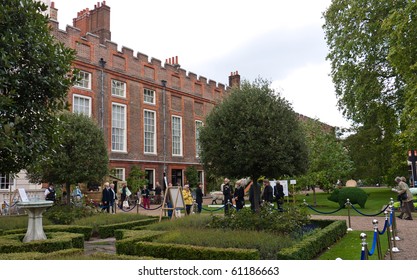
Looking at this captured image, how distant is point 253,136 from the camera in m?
11.2

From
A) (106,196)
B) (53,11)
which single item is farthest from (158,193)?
(53,11)

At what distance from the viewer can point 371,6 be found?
2275 cm

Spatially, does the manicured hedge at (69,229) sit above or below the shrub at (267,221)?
below

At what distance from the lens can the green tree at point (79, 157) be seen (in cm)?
1505

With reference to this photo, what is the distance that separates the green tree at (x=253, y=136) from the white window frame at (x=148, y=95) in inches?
776

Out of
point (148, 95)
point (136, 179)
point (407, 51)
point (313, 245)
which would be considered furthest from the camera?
point (148, 95)

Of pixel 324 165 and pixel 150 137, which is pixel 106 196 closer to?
pixel 324 165

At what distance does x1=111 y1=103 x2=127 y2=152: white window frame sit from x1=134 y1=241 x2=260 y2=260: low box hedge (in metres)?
20.1

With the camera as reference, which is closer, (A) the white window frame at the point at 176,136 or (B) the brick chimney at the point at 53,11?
(B) the brick chimney at the point at 53,11

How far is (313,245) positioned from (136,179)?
68.8 ft

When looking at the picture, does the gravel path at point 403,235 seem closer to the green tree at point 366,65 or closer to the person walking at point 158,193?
the green tree at point 366,65

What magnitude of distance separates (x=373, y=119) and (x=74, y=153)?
19.1 metres

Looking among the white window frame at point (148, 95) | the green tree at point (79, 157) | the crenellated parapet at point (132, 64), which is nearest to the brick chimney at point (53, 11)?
the crenellated parapet at point (132, 64)

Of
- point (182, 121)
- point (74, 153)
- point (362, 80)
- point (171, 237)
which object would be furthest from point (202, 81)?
point (171, 237)
